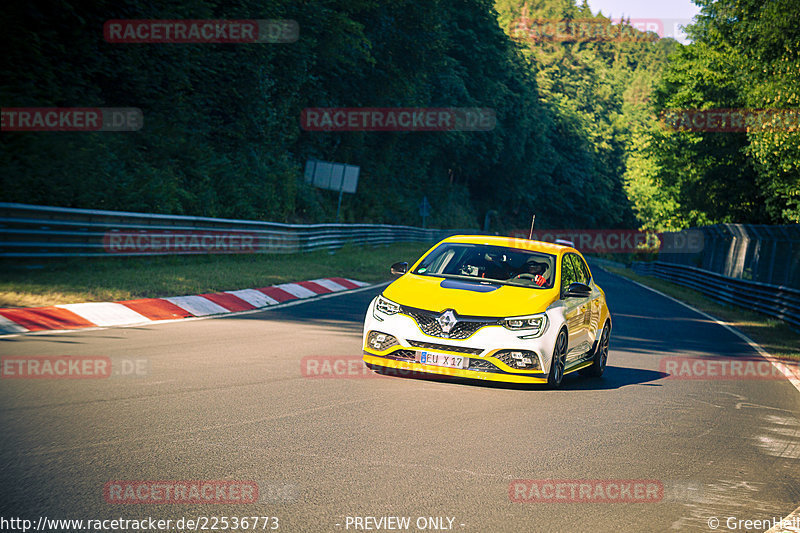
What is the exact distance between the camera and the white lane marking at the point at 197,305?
14633 millimetres

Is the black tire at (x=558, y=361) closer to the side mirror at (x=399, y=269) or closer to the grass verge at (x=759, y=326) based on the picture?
the side mirror at (x=399, y=269)

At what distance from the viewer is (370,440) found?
263 inches

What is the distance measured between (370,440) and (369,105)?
4528 centimetres

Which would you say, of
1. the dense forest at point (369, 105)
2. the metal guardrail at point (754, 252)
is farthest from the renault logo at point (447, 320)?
the metal guardrail at point (754, 252)

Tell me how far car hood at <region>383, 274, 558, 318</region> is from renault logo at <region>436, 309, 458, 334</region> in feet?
0.22

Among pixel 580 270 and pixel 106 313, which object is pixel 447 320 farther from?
pixel 106 313

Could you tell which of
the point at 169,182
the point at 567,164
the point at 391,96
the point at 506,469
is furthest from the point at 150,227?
the point at 567,164

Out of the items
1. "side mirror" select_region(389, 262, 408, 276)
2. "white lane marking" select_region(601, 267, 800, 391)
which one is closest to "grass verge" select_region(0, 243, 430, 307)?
"side mirror" select_region(389, 262, 408, 276)

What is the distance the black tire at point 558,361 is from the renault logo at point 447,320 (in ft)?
3.74

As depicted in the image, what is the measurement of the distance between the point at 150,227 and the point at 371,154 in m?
34.4

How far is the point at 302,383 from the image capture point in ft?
29.4

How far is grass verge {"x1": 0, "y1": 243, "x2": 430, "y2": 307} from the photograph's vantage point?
13812mm

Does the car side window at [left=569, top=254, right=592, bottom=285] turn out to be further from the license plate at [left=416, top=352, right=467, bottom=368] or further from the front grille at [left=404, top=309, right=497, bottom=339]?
the license plate at [left=416, top=352, right=467, bottom=368]

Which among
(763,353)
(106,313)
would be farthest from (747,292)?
(106,313)
